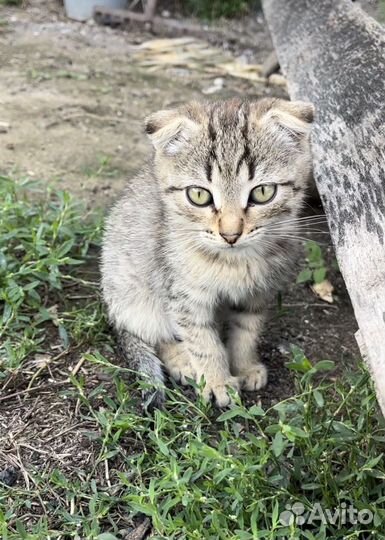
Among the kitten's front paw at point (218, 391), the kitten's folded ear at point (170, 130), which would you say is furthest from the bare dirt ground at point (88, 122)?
the kitten's folded ear at point (170, 130)

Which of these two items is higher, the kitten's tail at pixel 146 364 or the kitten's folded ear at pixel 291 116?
the kitten's folded ear at pixel 291 116

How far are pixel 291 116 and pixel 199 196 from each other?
1.38 ft

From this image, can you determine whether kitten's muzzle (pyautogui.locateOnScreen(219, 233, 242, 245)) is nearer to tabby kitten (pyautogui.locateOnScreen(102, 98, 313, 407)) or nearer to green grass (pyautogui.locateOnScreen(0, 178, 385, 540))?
tabby kitten (pyautogui.locateOnScreen(102, 98, 313, 407))

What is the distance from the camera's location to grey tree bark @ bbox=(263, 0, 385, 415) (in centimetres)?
211

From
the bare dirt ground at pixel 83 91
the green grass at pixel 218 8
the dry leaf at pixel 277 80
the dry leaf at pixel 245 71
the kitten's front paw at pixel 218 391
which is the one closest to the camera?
the kitten's front paw at pixel 218 391

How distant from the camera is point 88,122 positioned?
16.8 ft

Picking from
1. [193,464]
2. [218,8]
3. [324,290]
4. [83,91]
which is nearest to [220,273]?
[193,464]

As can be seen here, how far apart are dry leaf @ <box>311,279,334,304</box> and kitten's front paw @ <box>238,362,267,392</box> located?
728 mm

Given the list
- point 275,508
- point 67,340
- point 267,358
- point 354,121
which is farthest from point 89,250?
point 275,508

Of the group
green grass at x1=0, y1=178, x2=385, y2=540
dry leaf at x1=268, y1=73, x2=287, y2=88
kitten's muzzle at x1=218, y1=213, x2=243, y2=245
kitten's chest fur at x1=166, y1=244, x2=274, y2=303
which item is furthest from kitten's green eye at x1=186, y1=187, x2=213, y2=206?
dry leaf at x1=268, y1=73, x2=287, y2=88

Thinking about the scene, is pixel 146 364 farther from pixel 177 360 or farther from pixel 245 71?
pixel 245 71

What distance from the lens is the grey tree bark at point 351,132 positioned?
2.11 m

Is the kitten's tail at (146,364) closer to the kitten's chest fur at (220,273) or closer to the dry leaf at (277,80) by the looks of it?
the kitten's chest fur at (220,273)

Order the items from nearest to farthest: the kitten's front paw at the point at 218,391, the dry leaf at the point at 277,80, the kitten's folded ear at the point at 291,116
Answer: the kitten's folded ear at the point at 291,116, the kitten's front paw at the point at 218,391, the dry leaf at the point at 277,80
